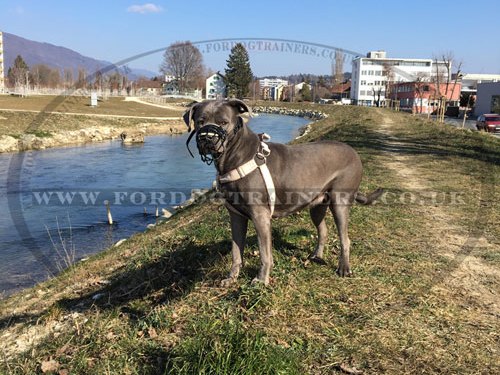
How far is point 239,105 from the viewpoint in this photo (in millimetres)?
4348

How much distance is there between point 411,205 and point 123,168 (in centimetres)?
2021

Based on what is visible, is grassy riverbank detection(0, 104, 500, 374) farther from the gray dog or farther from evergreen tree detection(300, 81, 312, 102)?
evergreen tree detection(300, 81, 312, 102)

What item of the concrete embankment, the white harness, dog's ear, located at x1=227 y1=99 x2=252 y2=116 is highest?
the concrete embankment

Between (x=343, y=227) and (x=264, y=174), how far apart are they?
4.84ft

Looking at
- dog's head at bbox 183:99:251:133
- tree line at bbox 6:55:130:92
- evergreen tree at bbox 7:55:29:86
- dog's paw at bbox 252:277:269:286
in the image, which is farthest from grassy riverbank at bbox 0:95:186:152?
evergreen tree at bbox 7:55:29:86

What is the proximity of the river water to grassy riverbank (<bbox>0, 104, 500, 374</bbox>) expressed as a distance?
163 inches

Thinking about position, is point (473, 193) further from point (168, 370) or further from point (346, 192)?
point (168, 370)

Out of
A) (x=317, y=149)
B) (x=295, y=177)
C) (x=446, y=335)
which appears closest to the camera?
(x=446, y=335)

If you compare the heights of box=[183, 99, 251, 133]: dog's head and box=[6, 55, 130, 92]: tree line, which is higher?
box=[6, 55, 130, 92]: tree line

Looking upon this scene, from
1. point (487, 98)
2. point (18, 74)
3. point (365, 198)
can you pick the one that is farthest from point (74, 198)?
point (18, 74)

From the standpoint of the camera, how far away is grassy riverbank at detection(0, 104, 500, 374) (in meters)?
3.82

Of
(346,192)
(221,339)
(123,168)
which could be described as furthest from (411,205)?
(123,168)

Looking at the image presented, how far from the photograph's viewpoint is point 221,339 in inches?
147

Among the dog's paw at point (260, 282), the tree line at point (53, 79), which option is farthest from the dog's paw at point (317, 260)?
the tree line at point (53, 79)
